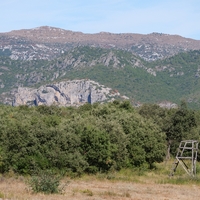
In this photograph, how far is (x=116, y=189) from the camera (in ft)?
114

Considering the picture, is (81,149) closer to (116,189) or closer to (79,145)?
(79,145)

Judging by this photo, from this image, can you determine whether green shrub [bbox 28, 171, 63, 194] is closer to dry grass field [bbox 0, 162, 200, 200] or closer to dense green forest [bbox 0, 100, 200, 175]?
dry grass field [bbox 0, 162, 200, 200]

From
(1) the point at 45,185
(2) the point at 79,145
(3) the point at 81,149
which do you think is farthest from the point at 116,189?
(2) the point at 79,145

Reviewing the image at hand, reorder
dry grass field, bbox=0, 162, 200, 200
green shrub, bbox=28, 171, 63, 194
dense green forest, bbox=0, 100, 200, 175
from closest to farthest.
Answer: dry grass field, bbox=0, 162, 200, 200, green shrub, bbox=28, 171, 63, 194, dense green forest, bbox=0, 100, 200, 175

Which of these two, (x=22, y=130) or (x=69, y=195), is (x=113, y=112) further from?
(x=69, y=195)

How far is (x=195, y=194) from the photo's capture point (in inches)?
1300

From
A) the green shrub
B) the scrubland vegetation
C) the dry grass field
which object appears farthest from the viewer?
the scrubland vegetation

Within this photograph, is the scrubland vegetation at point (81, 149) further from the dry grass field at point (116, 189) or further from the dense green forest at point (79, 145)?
the dry grass field at point (116, 189)

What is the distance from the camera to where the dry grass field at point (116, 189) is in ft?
93.5

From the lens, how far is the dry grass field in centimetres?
2850

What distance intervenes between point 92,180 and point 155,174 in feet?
34.7

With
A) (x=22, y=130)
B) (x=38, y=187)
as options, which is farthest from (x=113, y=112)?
(x=38, y=187)

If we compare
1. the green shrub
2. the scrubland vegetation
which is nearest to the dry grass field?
the green shrub

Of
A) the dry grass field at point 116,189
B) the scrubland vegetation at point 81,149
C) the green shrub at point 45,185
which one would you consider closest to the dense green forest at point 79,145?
the scrubland vegetation at point 81,149
